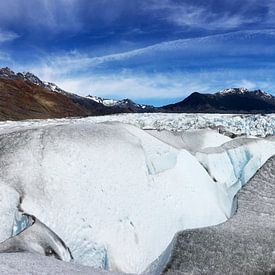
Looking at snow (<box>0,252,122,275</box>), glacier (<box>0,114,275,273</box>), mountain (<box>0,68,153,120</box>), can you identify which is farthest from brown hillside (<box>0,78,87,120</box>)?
snow (<box>0,252,122,275</box>)

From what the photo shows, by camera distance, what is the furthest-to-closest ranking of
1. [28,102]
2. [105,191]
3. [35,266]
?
[28,102] → [105,191] → [35,266]

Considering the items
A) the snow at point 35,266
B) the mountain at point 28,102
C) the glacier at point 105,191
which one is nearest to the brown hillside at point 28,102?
the mountain at point 28,102

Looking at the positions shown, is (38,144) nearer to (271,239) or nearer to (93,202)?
(93,202)

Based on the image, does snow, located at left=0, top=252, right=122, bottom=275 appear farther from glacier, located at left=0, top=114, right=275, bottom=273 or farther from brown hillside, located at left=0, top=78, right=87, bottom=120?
brown hillside, located at left=0, top=78, right=87, bottom=120

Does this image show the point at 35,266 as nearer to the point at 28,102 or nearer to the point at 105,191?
the point at 105,191

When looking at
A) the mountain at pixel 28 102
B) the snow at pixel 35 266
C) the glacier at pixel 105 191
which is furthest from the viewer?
the mountain at pixel 28 102

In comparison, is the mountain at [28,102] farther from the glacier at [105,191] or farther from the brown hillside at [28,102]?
the glacier at [105,191]

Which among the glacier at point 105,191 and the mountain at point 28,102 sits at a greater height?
the mountain at point 28,102

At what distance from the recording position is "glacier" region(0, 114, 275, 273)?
16.7 ft

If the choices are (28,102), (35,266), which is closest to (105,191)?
(35,266)

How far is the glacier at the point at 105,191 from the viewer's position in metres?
5.08

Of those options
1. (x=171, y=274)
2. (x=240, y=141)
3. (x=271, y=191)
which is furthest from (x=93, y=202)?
(x=240, y=141)

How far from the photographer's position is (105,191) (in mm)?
5531

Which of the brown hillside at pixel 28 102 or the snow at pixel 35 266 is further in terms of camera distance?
the brown hillside at pixel 28 102
